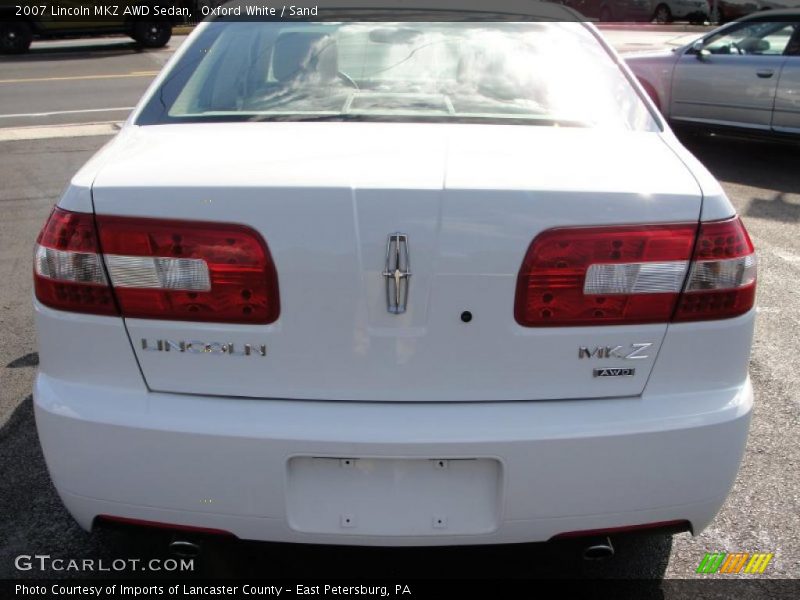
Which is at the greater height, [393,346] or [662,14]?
[393,346]

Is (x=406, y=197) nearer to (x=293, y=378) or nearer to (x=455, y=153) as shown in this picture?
(x=455, y=153)

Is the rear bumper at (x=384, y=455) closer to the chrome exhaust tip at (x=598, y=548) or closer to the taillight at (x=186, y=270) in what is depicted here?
the chrome exhaust tip at (x=598, y=548)

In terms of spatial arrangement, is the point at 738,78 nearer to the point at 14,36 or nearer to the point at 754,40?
the point at 754,40

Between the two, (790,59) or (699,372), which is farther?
(790,59)

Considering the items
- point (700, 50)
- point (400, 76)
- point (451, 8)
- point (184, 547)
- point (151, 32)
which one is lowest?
point (151, 32)

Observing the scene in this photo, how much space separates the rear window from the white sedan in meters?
6.19

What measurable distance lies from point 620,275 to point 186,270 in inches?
40.8

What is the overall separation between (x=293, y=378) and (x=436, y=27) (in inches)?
67.2

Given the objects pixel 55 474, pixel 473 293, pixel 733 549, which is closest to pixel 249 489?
pixel 55 474

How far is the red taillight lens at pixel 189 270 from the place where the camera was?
2.11 metres

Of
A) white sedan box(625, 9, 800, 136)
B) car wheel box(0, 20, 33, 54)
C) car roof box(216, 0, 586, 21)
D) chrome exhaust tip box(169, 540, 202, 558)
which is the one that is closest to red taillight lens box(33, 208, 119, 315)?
chrome exhaust tip box(169, 540, 202, 558)

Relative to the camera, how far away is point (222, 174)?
219 cm

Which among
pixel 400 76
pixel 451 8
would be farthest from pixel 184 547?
pixel 451 8

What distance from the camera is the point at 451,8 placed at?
3.50m
